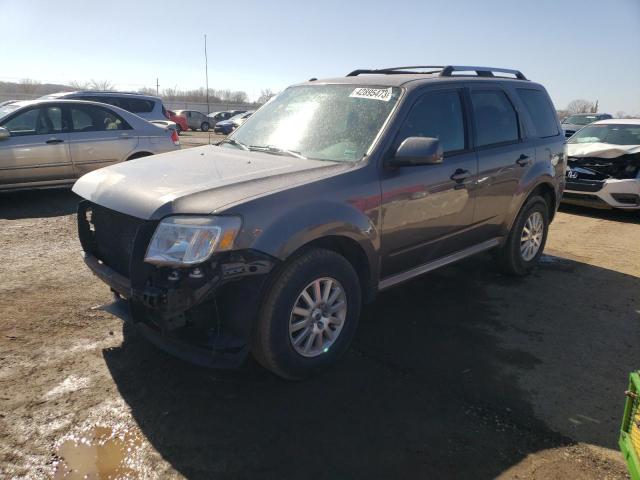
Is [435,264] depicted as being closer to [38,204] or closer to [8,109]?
[38,204]

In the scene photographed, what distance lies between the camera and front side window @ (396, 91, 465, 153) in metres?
3.71

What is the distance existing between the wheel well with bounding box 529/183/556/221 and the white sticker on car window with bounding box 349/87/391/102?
2.16 meters

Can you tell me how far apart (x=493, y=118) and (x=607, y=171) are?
4.90 meters

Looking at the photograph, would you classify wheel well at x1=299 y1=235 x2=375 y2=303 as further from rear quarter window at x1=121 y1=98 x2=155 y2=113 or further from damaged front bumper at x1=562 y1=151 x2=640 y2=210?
rear quarter window at x1=121 y1=98 x2=155 y2=113

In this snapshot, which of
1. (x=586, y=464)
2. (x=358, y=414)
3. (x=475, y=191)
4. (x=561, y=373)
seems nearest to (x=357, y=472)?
(x=358, y=414)

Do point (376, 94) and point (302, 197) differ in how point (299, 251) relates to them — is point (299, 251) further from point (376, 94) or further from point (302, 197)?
point (376, 94)

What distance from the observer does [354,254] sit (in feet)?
11.1

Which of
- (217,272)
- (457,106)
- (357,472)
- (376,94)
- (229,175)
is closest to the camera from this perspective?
(357,472)

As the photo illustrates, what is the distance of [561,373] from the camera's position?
3363 millimetres

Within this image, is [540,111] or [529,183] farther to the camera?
[540,111]

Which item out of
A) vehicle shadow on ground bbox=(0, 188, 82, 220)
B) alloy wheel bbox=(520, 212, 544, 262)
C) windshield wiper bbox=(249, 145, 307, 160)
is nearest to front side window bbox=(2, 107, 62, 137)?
vehicle shadow on ground bbox=(0, 188, 82, 220)

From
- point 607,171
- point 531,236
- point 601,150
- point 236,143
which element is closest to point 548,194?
point 531,236

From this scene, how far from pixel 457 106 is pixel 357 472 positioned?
3011mm

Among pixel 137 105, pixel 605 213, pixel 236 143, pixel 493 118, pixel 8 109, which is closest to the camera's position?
pixel 236 143
